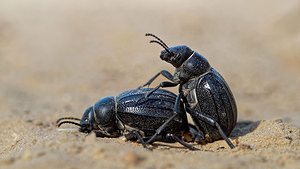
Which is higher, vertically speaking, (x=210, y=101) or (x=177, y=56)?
(x=177, y=56)

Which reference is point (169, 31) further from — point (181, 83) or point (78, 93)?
point (181, 83)

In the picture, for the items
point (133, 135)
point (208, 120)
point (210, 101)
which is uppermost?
point (210, 101)

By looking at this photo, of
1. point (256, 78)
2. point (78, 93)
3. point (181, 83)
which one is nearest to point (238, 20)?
point (256, 78)

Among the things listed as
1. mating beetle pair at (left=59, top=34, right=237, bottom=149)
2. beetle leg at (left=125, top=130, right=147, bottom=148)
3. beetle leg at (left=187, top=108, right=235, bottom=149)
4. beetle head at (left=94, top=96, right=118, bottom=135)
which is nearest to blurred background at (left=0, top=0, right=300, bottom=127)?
beetle head at (left=94, top=96, right=118, bottom=135)

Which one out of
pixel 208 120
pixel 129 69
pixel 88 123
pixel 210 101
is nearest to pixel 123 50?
pixel 129 69

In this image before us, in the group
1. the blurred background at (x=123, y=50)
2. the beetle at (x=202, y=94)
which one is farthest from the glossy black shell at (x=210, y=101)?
the blurred background at (x=123, y=50)

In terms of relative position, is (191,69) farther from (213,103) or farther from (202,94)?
(213,103)

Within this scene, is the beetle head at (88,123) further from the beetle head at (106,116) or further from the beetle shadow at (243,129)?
the beetle shadow at (243,129)
